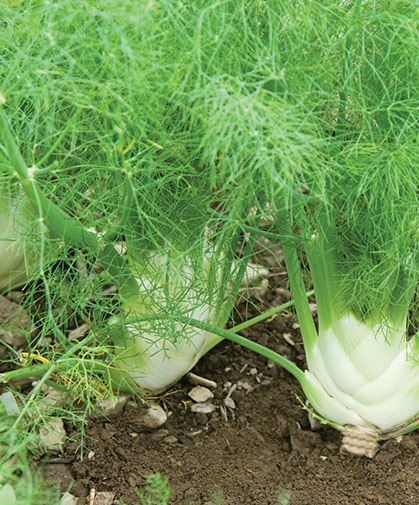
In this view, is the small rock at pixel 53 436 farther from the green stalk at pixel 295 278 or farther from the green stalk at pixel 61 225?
the green stalk at pixel 295 278

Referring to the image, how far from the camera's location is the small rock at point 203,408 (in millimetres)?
1625

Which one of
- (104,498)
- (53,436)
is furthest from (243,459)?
(53,436)

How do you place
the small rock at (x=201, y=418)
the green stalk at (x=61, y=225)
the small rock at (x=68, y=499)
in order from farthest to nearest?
the small rock at (x=201, y=418) < the small rock at (x=68, y=499) < the green stalk at (x=61, y=225)

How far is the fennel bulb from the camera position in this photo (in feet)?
4.75

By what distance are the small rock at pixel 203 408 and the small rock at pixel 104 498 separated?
297 millimetres

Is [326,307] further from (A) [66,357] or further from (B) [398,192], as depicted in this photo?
(A) [66,357]

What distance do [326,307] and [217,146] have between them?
552 mm

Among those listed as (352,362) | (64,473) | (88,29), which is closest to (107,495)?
(64,473)

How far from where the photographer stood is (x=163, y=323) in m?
1.44

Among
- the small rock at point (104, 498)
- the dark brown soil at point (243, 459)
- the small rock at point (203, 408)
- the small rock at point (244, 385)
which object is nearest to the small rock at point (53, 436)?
the dark brown soil at point (243, 459)

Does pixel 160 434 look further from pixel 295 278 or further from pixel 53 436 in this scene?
pixel 295 278

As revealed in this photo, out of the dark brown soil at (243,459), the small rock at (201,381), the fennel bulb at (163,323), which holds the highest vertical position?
the fennel bulb at (163,323)

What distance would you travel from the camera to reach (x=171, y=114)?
1.29 meters

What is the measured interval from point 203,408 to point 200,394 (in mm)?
40
